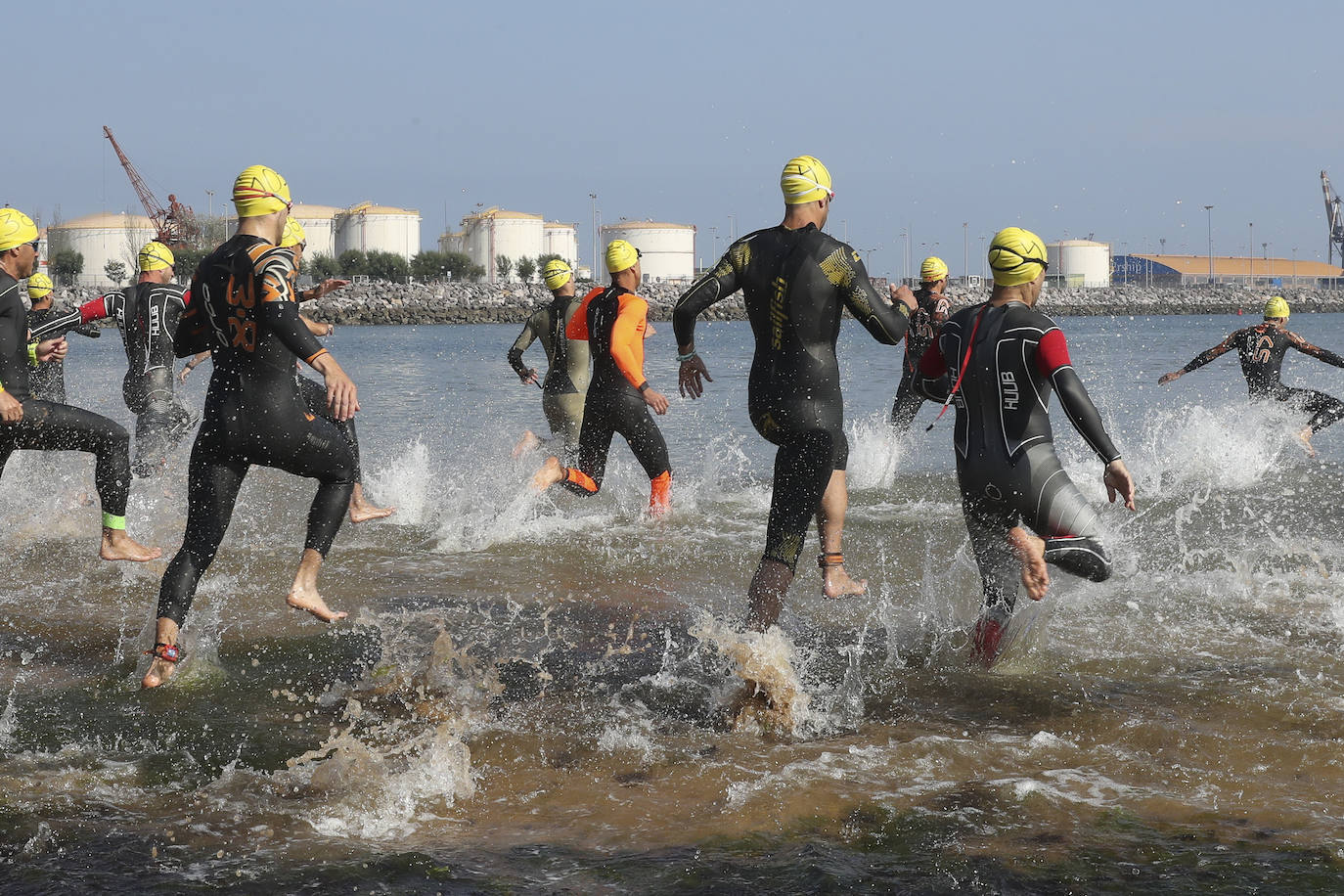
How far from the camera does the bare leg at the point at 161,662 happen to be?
502cm

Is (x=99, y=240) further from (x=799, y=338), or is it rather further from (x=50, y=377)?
(x=799, y=338)

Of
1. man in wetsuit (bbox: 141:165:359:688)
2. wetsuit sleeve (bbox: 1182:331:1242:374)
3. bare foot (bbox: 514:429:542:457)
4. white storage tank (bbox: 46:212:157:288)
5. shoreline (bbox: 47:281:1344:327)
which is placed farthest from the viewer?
white storage tank (bbox: 46:212:157:288)

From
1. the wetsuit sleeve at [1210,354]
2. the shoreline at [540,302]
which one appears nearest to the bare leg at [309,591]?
the wetsuit sleeve at [1210,354]

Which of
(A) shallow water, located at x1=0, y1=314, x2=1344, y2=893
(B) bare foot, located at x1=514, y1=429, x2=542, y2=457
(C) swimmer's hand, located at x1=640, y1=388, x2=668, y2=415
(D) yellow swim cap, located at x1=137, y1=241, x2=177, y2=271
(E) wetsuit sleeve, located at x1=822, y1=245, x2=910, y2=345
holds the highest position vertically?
(D) yellow swim cap, located at x1=137, y1=241, x2=177, y2=271

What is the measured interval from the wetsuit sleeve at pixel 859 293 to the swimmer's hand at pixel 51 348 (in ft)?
17.2

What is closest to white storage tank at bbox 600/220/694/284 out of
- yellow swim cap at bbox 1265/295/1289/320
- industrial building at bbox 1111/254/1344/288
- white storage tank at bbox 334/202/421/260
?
white storage tank at bbox 334/202/421/260

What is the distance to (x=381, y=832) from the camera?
368 centimetres

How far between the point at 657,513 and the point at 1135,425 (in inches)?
415

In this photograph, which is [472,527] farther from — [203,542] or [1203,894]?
[1203,894]

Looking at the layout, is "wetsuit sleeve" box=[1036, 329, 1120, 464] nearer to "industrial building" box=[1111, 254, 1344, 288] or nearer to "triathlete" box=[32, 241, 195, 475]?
"triathlete" box=[32, 241, 195, 475]

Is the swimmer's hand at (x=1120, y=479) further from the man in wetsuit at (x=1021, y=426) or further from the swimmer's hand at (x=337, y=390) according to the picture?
the swimmer's hand at (x=337, y=390)

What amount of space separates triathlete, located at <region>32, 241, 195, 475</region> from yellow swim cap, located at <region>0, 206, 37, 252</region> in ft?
7.58

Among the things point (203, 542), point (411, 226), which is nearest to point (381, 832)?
point (203, 542)

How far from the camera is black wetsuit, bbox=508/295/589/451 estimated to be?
9.13m
